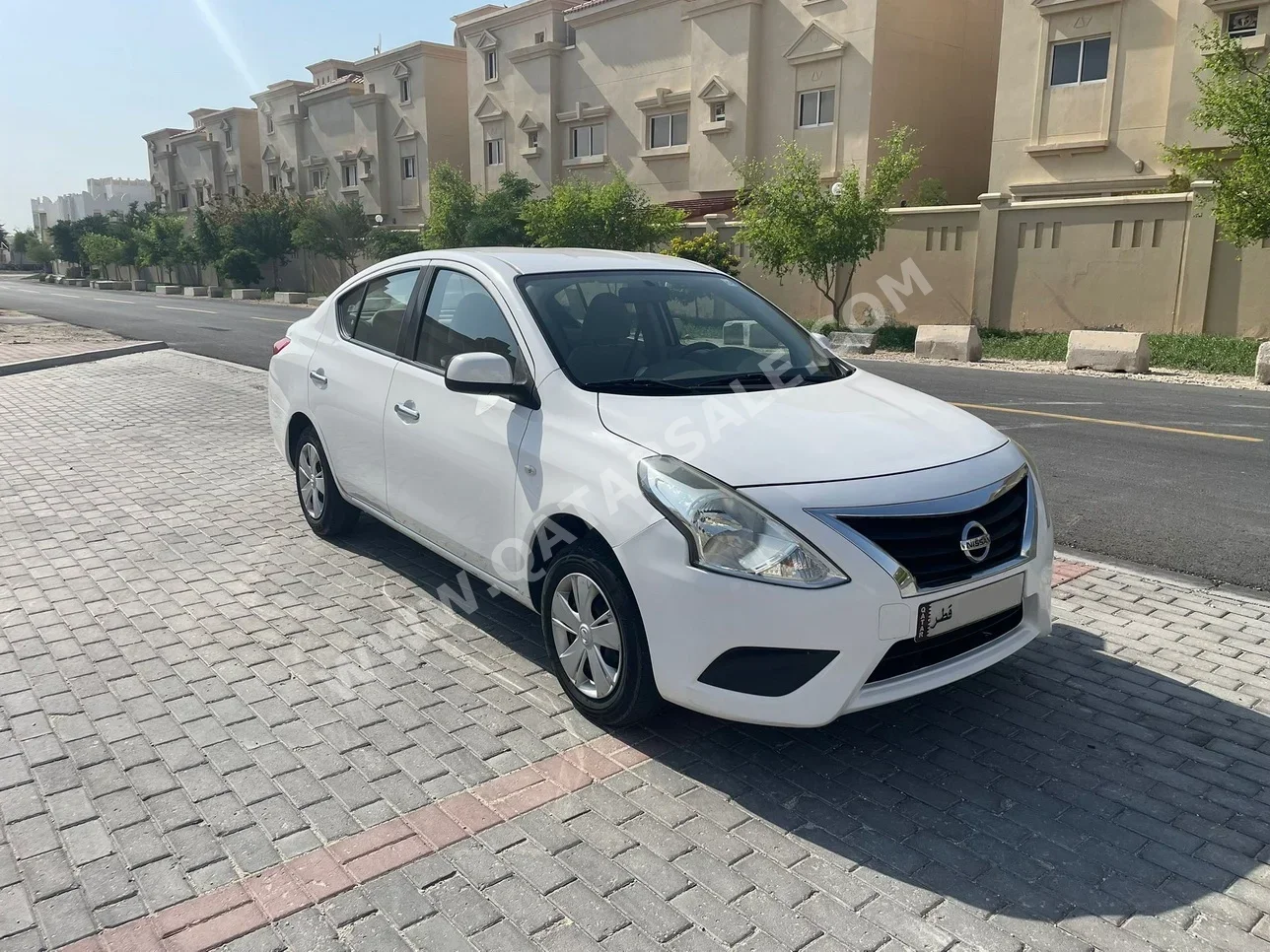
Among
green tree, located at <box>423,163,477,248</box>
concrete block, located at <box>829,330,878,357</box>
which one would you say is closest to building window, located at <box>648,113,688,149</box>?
green tree, located at <box>423,163,477,248</box>

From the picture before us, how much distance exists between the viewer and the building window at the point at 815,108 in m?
30.5

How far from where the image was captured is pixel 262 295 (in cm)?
4906

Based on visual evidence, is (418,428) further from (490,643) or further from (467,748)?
(467,748)

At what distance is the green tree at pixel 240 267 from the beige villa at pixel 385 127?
20.7ft

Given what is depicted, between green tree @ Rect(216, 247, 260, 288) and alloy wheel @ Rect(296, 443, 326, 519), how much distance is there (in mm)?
50617

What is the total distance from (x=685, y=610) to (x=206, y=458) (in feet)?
22.1

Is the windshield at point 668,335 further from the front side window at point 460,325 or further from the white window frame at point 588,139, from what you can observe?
the white window frame at point 588,139

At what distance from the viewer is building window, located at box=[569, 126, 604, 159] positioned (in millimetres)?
39250

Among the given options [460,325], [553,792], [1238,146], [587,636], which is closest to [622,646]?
[587,636]

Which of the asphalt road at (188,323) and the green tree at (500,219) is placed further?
the green tree at (500,219)

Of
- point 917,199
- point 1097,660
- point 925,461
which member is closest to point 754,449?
point 925,461

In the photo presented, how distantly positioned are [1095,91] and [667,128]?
626 inches

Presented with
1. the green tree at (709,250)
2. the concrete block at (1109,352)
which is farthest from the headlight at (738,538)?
the green tree at (709,250)

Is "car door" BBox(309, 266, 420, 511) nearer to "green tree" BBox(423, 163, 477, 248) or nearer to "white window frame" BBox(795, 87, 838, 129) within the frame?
"white window frame" BBox(795, 87, 838, 129)
